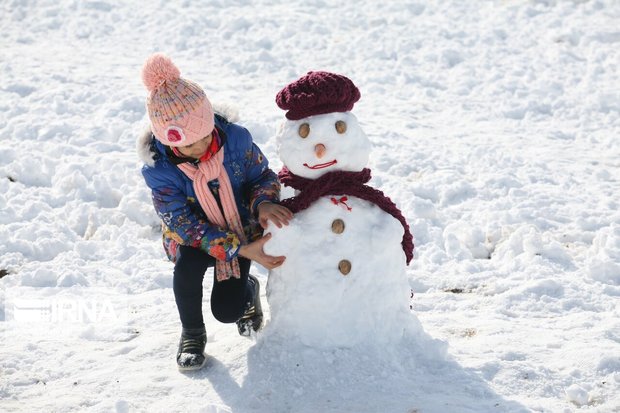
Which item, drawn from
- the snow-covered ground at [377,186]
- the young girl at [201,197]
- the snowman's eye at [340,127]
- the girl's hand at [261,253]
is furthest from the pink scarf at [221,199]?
the snowman's eye at [340,127]

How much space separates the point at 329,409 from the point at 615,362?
115 centimetres

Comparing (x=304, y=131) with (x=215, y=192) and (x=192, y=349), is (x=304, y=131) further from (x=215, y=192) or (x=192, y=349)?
(x=192, y=349)

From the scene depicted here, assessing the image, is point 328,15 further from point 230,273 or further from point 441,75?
point 230,273

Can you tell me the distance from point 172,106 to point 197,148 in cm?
21

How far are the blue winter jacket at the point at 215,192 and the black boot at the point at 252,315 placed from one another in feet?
0.96

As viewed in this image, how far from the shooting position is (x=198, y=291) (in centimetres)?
296

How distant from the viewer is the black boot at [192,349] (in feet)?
9.60

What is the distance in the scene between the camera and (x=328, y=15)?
824 centimetres

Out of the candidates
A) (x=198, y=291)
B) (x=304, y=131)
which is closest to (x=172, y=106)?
(x=304, y=131)

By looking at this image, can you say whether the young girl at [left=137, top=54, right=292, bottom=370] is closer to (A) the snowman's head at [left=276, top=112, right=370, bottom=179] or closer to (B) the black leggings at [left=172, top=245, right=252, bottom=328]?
(B) the black leggings at [left=172, top=245, right=252, bottom=328]

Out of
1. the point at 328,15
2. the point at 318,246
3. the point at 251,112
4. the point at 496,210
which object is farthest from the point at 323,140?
the point at 328,15

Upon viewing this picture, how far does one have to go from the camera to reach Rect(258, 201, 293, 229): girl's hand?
2.79 meters

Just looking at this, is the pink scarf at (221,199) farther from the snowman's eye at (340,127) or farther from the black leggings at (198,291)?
the snowman's eye at (340,127)

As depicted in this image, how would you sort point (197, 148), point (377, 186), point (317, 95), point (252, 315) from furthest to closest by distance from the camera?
point (377, 186) < point (252, 315) < point (197, 148) < point (317, 95)
